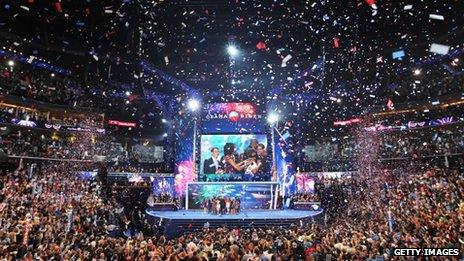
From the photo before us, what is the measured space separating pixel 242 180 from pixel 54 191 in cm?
1350

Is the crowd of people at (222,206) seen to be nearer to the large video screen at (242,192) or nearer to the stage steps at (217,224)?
the stage steps at (217,224)

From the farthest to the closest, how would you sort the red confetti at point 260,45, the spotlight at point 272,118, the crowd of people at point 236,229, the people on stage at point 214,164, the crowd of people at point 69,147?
the spotlight at point 272,118, the people on stage at point 214,164, the red confetti at point 260,45, the crowd of people at point 69,147, the crowd of people at point 236,229

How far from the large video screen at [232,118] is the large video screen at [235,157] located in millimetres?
762

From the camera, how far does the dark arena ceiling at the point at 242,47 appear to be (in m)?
24.4

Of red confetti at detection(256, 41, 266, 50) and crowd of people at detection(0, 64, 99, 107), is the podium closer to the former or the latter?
red confetti at detection(256, 41, 266, 50)

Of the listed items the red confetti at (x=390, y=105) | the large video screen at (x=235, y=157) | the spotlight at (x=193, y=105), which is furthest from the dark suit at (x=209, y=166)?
the red confetti at (x=390, y=105)

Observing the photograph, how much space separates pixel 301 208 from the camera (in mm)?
25562

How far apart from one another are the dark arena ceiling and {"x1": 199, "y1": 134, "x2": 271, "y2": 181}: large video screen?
3926 millimetres

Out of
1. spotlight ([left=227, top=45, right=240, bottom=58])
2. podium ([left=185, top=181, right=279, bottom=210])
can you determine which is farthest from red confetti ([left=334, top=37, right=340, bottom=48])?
podium ([left=185, top=181, right=279, bottom=210])

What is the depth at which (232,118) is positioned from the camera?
30.2 m

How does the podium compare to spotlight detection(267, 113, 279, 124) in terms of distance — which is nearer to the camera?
the podium

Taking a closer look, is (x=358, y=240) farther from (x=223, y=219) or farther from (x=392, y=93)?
(x=392, y=93)

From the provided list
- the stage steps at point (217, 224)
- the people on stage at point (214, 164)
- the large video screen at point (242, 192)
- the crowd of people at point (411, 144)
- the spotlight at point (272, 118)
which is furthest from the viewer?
the spotlight at point (272, 118)

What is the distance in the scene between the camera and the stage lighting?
28375 mm
